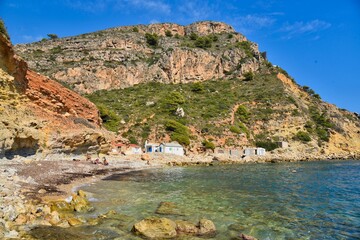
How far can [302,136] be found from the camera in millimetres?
66375

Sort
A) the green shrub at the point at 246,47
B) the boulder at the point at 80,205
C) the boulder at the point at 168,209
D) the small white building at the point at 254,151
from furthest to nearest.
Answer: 1. the green shrub at the point at 246,47
2. the small white building at the point at 254,151
3. the boulder at the point at 168,209
4. the boulder at the point at 80,205

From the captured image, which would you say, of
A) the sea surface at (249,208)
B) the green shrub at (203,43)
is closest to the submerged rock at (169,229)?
the sea surface at (249,208)

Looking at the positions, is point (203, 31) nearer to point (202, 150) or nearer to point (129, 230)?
point (202, 150)

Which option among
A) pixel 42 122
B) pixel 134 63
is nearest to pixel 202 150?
pixel 42 122

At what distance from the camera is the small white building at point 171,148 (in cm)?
5225

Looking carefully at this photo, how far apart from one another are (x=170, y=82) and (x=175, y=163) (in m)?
50.2

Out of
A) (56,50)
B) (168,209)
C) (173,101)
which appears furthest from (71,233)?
(56,50)

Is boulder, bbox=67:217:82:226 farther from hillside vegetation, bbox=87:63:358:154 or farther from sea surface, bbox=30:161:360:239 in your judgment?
hillside vegetation, bbox=87:63:358:154

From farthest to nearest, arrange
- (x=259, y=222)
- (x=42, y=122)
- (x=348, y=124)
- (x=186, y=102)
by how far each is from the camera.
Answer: (x=348, y=124) → (x=186, y=102) → (x=42, y=122) → (x=259, y=222)

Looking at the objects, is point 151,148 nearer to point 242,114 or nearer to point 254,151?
point 254,151

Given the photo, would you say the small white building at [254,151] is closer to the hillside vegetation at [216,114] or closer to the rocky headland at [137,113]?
the rocky headland at [137,113]

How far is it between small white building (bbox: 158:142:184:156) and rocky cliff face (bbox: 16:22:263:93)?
125ft

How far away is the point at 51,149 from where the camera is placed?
27266 mm

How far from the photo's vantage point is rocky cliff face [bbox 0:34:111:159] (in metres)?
19.7
